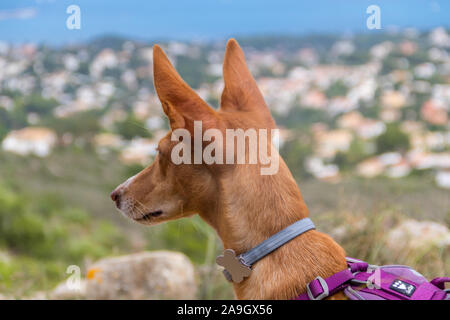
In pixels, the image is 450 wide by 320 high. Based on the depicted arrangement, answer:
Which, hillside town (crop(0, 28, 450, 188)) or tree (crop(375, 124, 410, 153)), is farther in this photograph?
tree (crop(375, 124, 410, 153))

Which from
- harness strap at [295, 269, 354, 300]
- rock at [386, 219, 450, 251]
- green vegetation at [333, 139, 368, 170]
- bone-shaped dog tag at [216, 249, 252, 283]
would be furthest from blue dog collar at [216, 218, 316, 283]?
green vegetation at [333, 139, 368, 170]

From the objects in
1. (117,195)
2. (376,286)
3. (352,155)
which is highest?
(117,195)

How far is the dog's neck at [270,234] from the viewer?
190 centimetres

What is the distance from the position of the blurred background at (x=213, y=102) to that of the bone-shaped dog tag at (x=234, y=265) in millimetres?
2252

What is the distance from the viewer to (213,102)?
646 cm

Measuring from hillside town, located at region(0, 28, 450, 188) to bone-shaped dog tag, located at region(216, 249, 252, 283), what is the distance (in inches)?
334

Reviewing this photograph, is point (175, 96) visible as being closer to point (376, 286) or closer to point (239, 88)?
point (239, 88)

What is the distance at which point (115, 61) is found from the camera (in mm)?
15344

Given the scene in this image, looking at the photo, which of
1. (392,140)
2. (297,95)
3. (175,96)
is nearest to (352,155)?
(392,140)

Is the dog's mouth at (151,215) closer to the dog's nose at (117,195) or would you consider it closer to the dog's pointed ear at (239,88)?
the dog's nose at (117,195)

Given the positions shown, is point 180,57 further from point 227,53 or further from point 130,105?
point 227,53

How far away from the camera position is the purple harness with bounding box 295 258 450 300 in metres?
1.78

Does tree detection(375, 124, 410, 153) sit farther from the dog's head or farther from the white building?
the dog's head

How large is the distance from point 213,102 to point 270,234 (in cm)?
470
